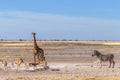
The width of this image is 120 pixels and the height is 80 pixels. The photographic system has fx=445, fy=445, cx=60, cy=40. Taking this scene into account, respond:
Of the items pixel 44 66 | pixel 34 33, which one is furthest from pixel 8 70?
pixel 34 33

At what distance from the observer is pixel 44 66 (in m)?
28.8

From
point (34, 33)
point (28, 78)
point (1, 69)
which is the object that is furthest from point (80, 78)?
point (34, 33)

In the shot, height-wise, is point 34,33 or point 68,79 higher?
point 34,33

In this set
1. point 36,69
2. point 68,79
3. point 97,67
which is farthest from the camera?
point 97,67

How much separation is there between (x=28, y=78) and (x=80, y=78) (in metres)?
2.73

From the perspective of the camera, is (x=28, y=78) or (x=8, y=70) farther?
(x=8, y=70)

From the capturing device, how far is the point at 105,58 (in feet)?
105

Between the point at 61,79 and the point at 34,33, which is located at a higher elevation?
the point at 34,33

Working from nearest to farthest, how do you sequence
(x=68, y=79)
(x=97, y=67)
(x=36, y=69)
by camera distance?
(x=68, y=79), (x=36, y=69), (x=97, y=67)

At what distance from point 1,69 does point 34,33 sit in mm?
4442

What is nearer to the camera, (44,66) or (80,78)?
(80,78)

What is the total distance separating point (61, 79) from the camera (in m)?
22.4

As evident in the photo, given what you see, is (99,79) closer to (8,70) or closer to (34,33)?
(8,70)

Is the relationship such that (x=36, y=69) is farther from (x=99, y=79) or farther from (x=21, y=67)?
(x=99, y=79)
